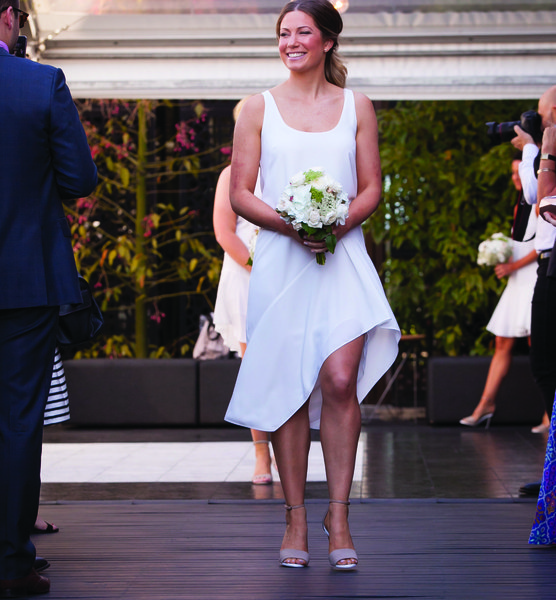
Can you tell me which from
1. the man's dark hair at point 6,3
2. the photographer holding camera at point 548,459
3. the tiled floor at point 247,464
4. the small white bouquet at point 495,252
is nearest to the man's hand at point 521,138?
the photographer holding camera at point 548,459

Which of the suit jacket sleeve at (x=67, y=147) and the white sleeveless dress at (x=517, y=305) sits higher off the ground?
the suit jacket sleeve at (x=67, y=147)

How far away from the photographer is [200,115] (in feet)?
26.4

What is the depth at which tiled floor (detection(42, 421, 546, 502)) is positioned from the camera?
14.0 feet

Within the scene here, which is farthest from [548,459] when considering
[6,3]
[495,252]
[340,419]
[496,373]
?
[495,252]

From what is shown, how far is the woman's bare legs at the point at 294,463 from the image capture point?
115 inches

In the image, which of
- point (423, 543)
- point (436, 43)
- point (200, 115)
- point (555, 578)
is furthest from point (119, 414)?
point (555, 578)

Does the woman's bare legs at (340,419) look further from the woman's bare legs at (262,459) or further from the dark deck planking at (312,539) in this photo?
the woman's bare legs at (262,459)

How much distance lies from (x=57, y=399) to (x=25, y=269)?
84cm

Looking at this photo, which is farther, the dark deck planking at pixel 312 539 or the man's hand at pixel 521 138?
the man's hand at pixel 521 138

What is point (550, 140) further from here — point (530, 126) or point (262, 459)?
point (262, 459)

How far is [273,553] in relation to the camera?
309 cm

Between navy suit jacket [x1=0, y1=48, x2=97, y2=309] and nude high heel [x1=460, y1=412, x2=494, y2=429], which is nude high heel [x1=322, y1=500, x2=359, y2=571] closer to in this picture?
navy suit jacket [x1=0, y1=48, x2=97, y2=309]

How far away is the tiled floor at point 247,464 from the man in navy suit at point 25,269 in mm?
1604

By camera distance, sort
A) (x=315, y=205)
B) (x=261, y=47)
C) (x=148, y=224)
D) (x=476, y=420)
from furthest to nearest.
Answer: (x=148, y=224)
(x=476, y=420)
(x=261, y=47)
(x=315, y=205)
